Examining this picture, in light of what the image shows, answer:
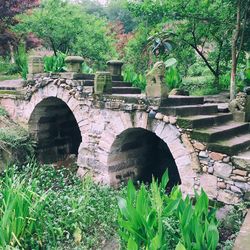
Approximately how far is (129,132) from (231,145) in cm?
246

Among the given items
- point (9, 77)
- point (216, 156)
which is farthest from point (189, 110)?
point (9, 77)

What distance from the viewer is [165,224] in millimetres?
4496

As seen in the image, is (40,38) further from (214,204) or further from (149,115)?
(214,204)

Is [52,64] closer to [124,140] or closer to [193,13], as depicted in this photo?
[124,140]

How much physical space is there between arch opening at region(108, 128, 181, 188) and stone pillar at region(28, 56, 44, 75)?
10.0 feet

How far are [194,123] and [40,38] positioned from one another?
32.3 feet

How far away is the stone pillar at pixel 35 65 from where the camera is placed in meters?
8.93

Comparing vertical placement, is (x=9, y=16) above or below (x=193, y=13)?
above

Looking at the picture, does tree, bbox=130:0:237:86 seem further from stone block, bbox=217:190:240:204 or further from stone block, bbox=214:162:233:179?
stone block, bbox=217:190:240:204

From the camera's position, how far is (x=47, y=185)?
7.34 metres

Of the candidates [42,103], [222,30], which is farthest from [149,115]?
[222,30]

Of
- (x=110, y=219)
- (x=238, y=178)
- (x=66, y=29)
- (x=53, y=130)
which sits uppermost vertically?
(x=66, y=29)

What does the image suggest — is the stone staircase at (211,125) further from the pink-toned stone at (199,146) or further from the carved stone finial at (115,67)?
the carved stone finial at (115,67)

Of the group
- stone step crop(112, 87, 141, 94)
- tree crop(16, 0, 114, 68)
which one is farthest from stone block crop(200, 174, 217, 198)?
tree crop(16, 0, 114, 68)
